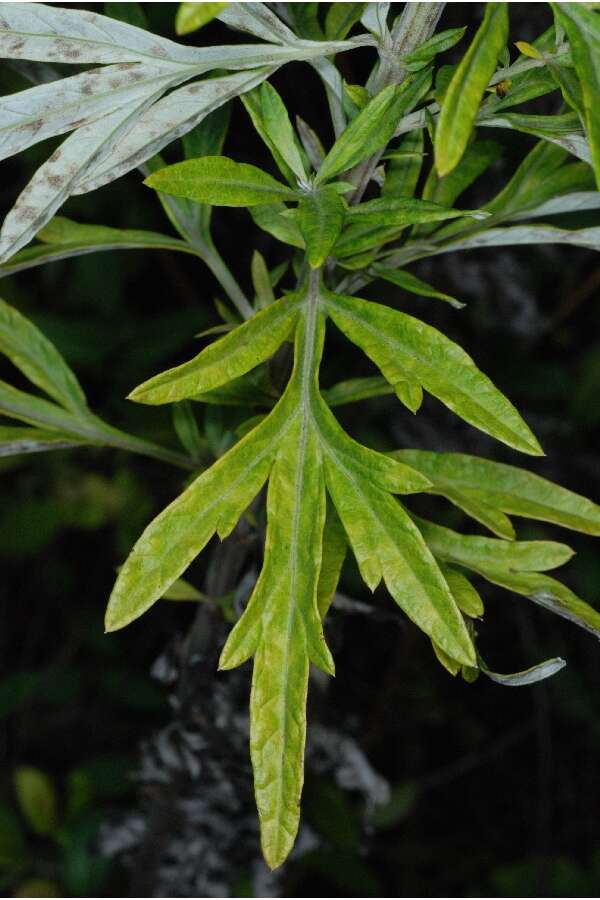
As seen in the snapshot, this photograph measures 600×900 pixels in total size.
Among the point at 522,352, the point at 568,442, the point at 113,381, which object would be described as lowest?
the point at 568,442

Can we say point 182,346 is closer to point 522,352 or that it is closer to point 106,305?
point 106,305

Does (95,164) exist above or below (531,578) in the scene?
above

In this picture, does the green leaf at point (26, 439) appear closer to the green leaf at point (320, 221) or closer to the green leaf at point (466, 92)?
the green leaf at point (320, 221)

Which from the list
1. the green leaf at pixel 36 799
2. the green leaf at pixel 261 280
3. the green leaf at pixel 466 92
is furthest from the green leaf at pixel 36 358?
the green leaf at pixel 36 799

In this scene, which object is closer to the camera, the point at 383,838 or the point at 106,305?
the point at 106,305

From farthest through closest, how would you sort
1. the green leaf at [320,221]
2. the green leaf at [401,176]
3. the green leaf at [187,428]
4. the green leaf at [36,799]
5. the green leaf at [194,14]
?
the green leaf at [36,799] < the green leaf at [187,428] < the green leaf at [401,176] < the green leaf at [320,221] < the green leaf at [194,14]

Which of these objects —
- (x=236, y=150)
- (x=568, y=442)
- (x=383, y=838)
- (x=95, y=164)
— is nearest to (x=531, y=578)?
(x=95, y=164)

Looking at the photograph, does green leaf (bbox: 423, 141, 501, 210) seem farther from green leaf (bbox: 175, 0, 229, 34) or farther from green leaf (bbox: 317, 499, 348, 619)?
green leaf (bbox: 175, 0, 229, 34)
